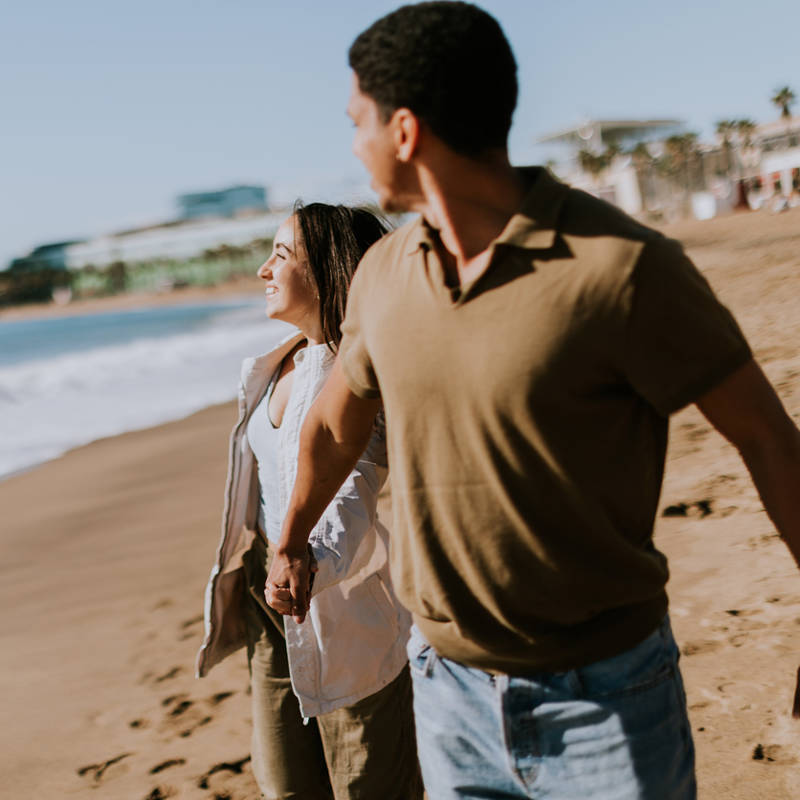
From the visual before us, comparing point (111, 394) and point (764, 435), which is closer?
point (764, 435)

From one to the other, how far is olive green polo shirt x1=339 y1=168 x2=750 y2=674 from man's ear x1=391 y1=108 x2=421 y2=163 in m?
0.14

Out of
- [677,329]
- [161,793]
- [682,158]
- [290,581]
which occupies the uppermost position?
[682,158]

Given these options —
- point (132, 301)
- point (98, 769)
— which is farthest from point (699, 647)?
point (132, 301)

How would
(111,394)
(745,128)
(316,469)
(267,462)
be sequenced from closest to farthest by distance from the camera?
(316,469), (267,462), (111,394), (745,128)

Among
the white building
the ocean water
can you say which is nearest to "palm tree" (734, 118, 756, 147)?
the ocean water

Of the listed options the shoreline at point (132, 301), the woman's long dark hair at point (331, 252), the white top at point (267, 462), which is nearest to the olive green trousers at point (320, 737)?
the white top at point (267, 462)

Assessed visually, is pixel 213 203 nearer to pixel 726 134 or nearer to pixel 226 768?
pixel 726 134

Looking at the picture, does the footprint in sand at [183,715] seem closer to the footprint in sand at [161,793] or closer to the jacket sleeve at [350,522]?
the footprint in sand at [161,793]

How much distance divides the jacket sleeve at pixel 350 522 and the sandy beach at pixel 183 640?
1305 mm

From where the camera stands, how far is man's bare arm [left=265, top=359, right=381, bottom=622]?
1.90 m

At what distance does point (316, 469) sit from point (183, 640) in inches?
116

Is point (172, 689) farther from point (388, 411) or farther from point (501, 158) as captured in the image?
point (501, 158)

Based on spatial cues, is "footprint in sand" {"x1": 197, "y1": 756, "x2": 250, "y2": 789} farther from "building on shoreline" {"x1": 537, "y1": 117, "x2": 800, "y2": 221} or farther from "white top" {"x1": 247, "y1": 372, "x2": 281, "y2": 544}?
"building on shoreline" {"x1": 537, "y1": 117, "x2": 800, "y2": 221}

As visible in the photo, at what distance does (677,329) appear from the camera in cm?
134
